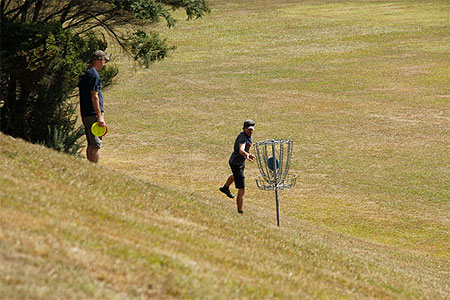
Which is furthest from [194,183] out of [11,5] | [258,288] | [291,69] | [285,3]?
[285,3]

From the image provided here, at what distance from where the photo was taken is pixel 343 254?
472 inches

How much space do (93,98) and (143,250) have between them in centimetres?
508

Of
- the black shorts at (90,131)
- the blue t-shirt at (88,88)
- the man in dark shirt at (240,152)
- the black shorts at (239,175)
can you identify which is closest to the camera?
the blue t-shirt at (88,88)

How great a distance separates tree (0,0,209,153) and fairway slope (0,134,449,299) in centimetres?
434

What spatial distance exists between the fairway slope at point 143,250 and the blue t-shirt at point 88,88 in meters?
1.01

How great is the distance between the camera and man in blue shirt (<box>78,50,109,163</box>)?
12.4 metres

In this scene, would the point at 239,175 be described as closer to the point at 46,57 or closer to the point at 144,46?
the point at 46,57

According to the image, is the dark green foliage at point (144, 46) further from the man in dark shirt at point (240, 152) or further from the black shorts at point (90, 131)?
the black shorts at point (90, 131)

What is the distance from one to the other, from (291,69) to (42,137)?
3422 centimetres

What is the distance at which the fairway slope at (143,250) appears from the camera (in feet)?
22.4

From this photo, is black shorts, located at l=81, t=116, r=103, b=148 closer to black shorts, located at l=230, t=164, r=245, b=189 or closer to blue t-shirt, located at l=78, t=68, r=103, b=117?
blue t-shirt, located at l=78, t=68, r=103, b=117

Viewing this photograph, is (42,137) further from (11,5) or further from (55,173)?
(55,173)

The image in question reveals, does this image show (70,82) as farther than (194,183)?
No

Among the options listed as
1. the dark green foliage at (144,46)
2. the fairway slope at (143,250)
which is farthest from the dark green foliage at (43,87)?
the fairway slope at (143,250)
